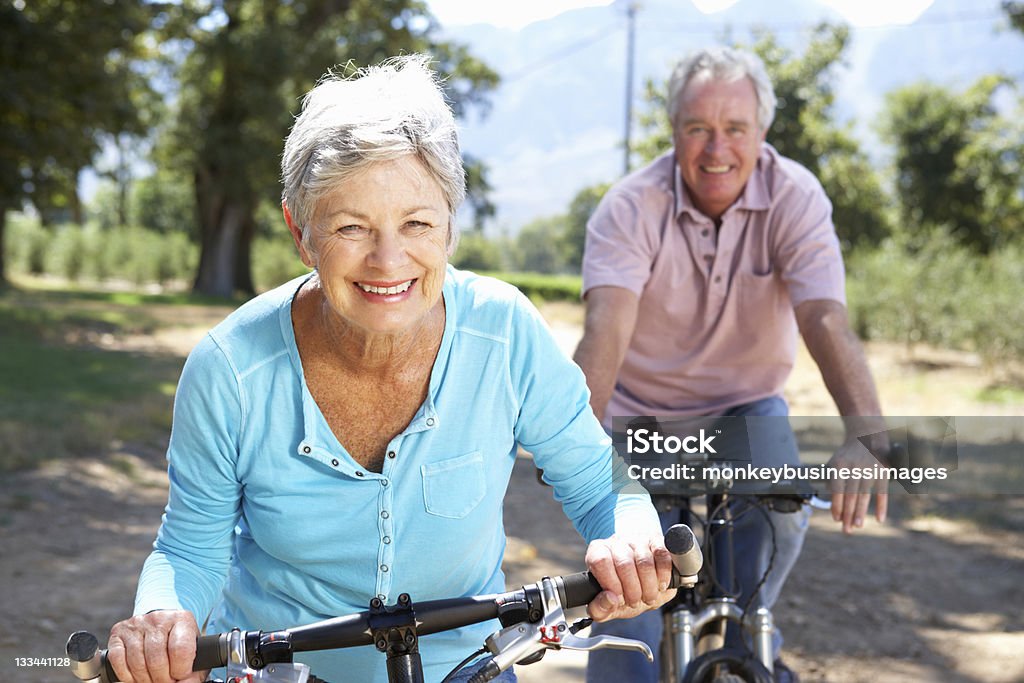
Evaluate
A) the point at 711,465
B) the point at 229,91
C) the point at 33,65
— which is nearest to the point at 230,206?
the point at 229,91

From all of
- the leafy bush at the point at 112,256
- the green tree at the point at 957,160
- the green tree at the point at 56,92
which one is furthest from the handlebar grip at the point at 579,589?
the leafy bush at the point at 112,256

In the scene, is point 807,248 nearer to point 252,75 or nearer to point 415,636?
point 415,636

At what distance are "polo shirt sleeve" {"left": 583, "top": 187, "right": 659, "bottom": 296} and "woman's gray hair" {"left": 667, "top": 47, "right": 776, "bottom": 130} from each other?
38 cm

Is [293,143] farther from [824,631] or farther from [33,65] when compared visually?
[33,65]

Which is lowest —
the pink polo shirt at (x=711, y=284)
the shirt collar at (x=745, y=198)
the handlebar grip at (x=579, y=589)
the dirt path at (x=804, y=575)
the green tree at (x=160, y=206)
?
the dirt path at (x=804, y=575)

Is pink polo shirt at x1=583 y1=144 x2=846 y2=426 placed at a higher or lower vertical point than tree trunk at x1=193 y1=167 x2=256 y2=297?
lower

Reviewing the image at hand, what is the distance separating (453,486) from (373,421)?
7.9 inches

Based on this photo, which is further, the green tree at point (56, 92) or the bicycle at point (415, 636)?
the green tree at point (56, 92)

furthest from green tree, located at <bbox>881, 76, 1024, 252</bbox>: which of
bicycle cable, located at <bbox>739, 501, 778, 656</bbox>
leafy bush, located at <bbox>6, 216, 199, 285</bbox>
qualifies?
bicycle cable, located at <bbox>739, 501, 778, 656</bbox>

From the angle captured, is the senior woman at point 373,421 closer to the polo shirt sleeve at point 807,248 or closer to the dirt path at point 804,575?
the polo shirt sleeve at point 807,248

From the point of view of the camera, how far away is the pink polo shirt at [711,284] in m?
Answer: 3.51

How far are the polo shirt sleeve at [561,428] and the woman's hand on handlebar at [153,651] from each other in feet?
2.52

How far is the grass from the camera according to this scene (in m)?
8.55

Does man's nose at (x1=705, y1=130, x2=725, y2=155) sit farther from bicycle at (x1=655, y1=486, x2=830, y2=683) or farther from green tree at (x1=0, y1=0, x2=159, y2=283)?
green tree at (x1=0, y1=0, x2=159, y2=283)
